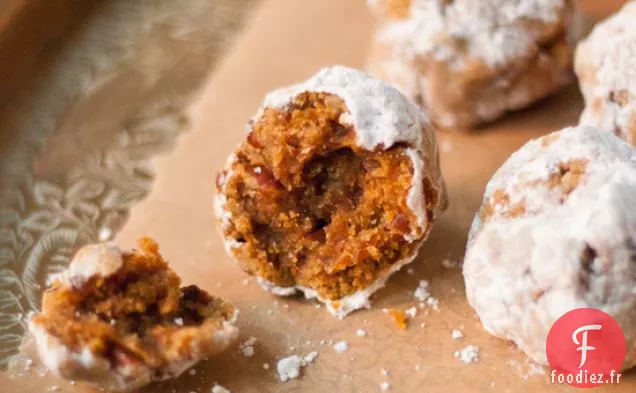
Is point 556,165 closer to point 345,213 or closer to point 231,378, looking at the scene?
point 345,213

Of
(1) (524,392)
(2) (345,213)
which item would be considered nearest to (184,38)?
(2) (345,213)

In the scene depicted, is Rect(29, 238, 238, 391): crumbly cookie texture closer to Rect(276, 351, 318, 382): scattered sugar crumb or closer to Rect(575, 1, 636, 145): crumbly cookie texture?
Rect(276, 351, 318, 382): scattered sugar crumb

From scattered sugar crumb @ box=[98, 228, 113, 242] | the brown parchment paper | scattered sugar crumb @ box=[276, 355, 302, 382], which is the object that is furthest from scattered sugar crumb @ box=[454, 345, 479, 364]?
scattered sugar crumb @ box=[98, 228, 113, 242]

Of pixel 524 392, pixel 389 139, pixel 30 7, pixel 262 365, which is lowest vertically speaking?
pixel 524 392

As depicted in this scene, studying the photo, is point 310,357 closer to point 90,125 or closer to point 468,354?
point 468,354

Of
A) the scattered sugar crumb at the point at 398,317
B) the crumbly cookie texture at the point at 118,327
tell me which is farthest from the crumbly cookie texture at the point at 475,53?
the crumbly cookie texture at the point at 118,327

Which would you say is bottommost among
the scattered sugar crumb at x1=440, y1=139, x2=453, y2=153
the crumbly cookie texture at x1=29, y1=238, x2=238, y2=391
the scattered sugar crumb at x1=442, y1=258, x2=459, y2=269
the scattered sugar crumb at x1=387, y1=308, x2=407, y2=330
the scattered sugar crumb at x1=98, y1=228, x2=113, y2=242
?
the scattered sugar crumb at x1=387, y1=308, x2=407, y2=330
